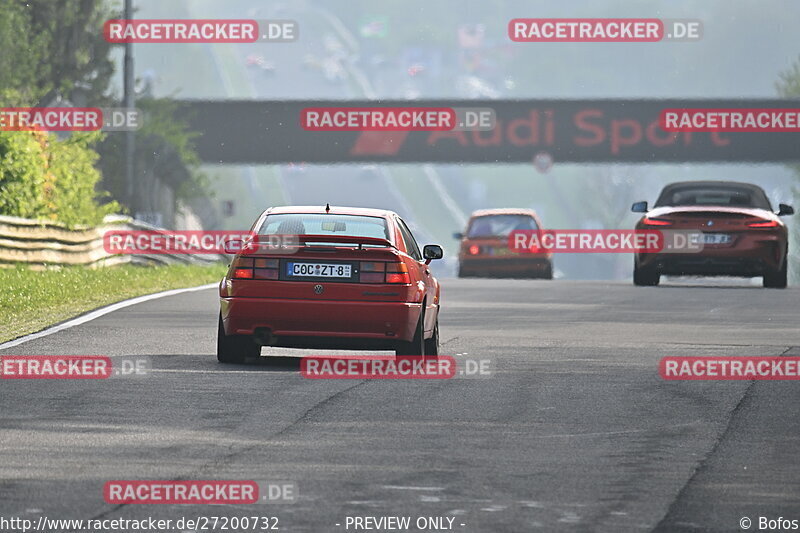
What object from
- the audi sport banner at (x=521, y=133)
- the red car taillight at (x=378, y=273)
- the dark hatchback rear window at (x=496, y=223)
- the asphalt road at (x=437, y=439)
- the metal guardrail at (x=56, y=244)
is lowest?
the asphalt road at (x=437, y=439)

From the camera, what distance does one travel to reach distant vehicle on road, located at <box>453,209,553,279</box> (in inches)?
1415

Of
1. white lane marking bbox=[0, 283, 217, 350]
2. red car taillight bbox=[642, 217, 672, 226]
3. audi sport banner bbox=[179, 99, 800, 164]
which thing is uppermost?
audi sport banner bbox=[179, 99, 800, 164]

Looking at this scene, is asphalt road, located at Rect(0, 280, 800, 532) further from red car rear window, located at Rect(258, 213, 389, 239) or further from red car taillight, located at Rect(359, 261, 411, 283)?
red car rear window, located at Rect(258, 213, 389, 239)

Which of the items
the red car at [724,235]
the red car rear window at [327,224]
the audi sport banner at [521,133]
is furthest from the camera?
the audi sport banner at [521,133]

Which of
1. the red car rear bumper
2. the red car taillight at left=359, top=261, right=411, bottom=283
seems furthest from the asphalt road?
the red car taillight at left=359, top=261, right=411, bottom=283

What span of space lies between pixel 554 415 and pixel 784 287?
18.1m

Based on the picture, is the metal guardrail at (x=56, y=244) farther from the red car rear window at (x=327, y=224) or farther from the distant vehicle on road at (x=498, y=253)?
the red car rear window at (x=327, y=224)

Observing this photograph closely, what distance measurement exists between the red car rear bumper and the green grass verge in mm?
3325

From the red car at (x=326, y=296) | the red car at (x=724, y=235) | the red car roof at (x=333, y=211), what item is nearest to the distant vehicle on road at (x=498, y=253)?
the red car at (x=724, y=235)

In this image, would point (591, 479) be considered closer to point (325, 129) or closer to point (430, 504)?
point (430, 504)

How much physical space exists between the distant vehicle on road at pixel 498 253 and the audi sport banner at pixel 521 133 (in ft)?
76.4

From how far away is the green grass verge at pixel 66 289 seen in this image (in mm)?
19297

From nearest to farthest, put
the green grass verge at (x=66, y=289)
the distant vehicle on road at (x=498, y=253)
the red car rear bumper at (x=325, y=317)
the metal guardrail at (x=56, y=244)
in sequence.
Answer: the red car rear bumper at (x=325, y=317), the green grass verge at (x=66, y=289), the metal guardrail at (x=56, y=244), the distant vehicle on road at (x=498, y=253)

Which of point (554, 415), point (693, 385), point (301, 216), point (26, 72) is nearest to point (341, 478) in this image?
point (554, 415)
